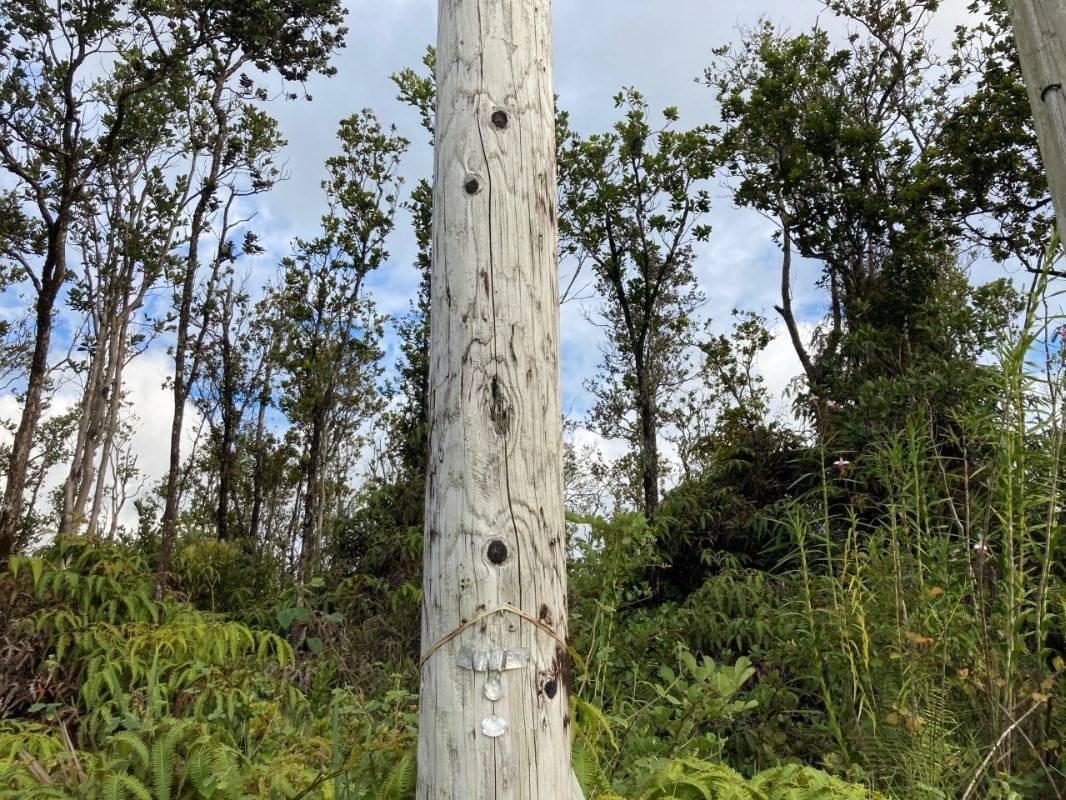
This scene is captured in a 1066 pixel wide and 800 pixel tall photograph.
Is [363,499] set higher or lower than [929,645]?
higher

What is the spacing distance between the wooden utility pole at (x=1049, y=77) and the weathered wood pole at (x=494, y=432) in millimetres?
1145

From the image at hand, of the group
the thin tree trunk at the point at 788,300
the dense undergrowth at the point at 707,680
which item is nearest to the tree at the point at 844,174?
the thin tree trunk at the point at 788,300

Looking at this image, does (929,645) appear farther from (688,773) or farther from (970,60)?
(970,60)

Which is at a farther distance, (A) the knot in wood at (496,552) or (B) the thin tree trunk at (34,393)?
(B) the thin tree trunk at (34,393)

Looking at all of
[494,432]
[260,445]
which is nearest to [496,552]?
[494,432]

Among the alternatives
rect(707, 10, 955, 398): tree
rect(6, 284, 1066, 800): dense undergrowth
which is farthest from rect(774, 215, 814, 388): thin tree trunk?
rect(6, 284, 1066, 800): dense undergrowth

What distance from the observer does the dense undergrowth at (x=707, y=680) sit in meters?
2.47

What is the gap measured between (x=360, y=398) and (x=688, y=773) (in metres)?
13.3

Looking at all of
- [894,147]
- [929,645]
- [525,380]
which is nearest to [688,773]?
[929,645]

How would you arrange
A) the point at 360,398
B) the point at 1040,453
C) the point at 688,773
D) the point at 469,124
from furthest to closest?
the point at 360,398, the point at 1040,453, the point at 688,773, the point at 469,124

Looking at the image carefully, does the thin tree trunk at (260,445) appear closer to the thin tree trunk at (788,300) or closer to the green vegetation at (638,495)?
the green vegetation at (638,495)

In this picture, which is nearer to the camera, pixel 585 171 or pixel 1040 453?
pixel 1040 453

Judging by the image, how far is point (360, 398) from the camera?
49.9ft

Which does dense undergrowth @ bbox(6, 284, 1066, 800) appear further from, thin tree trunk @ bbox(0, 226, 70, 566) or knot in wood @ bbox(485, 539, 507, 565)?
thin tree trunk @ bbox(0, 226, 70, 566)
